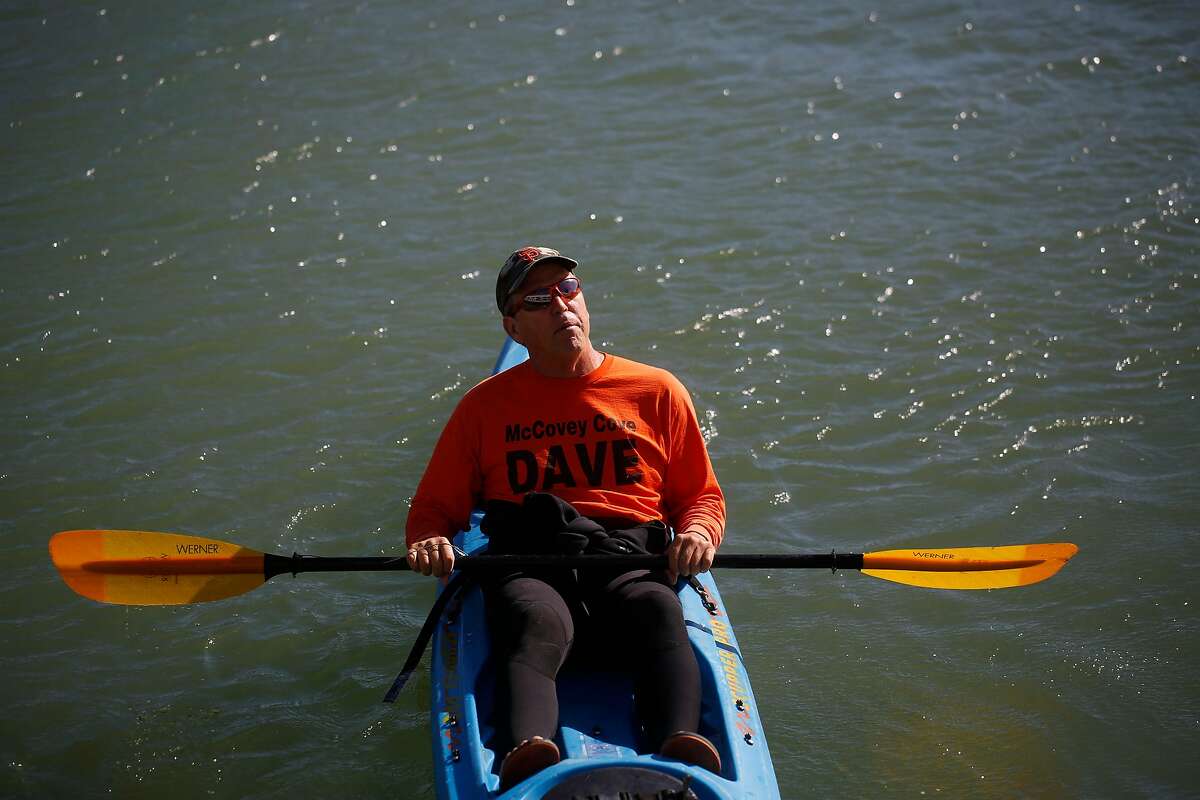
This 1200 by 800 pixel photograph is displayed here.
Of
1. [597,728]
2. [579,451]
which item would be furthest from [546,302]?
[597,728]

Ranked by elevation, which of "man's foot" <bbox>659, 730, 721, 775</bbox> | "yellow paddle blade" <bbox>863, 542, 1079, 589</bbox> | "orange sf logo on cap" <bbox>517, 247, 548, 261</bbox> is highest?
"orange sf logo on cap" <bbox>517, 247, 548, 261</bbox>

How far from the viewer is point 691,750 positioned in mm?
3230

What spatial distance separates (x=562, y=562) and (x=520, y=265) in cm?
99

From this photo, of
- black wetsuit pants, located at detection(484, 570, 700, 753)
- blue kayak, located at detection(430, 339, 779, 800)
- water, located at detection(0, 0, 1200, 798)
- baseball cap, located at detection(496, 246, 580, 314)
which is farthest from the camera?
water, located at detection(0, 0, 1200, 798)

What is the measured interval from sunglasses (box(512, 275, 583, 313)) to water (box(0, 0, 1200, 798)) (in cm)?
160

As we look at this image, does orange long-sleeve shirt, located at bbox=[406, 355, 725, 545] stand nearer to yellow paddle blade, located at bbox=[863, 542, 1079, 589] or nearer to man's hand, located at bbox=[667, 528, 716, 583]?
man's hand, located at bbox=[667, 528, 716, 583]

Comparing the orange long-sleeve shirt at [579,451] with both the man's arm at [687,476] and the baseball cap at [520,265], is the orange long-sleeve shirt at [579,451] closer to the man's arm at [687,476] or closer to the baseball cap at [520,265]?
the man's arm at [687,476]

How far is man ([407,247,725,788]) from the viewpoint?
3629mm

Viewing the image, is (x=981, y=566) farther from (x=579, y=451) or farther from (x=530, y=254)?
(x=530, y=254)

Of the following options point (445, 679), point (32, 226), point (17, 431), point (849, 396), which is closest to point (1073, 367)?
point (849, 396)

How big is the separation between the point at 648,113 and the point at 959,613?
5678mm

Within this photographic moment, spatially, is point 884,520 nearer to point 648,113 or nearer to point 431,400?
point 431,400

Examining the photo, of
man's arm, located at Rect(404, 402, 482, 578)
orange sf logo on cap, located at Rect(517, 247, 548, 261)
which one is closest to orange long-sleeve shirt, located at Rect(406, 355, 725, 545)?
man's arm, located at Rect(404, 402, 482, 578)

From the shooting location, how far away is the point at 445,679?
12.3 ft
